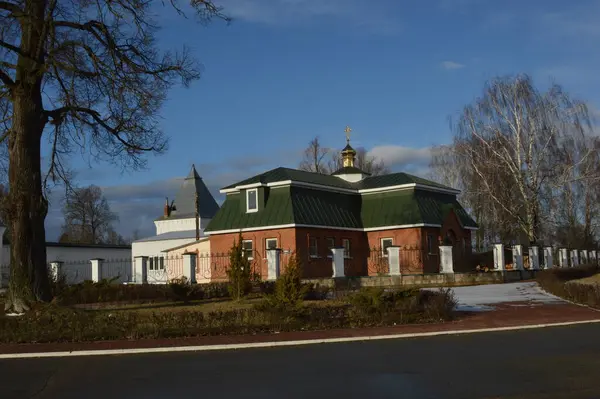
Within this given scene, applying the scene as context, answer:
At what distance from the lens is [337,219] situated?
132ft

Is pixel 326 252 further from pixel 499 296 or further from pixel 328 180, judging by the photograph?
pixel 499 296

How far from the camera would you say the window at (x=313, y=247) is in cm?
3812

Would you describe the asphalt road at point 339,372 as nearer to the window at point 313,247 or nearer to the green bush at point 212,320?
the green bush at point 212,320

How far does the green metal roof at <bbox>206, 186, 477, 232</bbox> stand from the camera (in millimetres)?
38344

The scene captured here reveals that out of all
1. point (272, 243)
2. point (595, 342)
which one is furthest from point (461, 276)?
point (595, 342)

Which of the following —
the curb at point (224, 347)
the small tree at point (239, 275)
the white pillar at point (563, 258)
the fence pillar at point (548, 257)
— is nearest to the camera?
the curb at point (224, 347)

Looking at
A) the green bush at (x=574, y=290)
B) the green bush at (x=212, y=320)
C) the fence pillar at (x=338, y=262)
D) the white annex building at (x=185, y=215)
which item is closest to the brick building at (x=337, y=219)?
the fence pillar at (x=338, y=262)

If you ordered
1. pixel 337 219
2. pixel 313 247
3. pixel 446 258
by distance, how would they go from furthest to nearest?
pixel 337 219 < pixel 313 247 < pixel 446 258

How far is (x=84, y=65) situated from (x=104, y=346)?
8541 mm

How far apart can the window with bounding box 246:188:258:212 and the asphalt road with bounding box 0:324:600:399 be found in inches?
1099

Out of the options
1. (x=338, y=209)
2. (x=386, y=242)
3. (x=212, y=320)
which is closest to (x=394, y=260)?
(x=386, y=242)

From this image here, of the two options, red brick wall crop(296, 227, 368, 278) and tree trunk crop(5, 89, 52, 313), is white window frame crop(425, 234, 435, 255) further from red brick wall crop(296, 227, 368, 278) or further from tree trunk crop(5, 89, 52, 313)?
tree trunk crop(5, 89, 52, 313)

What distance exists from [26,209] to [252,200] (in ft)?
77.6

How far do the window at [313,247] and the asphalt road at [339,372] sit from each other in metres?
25.5
